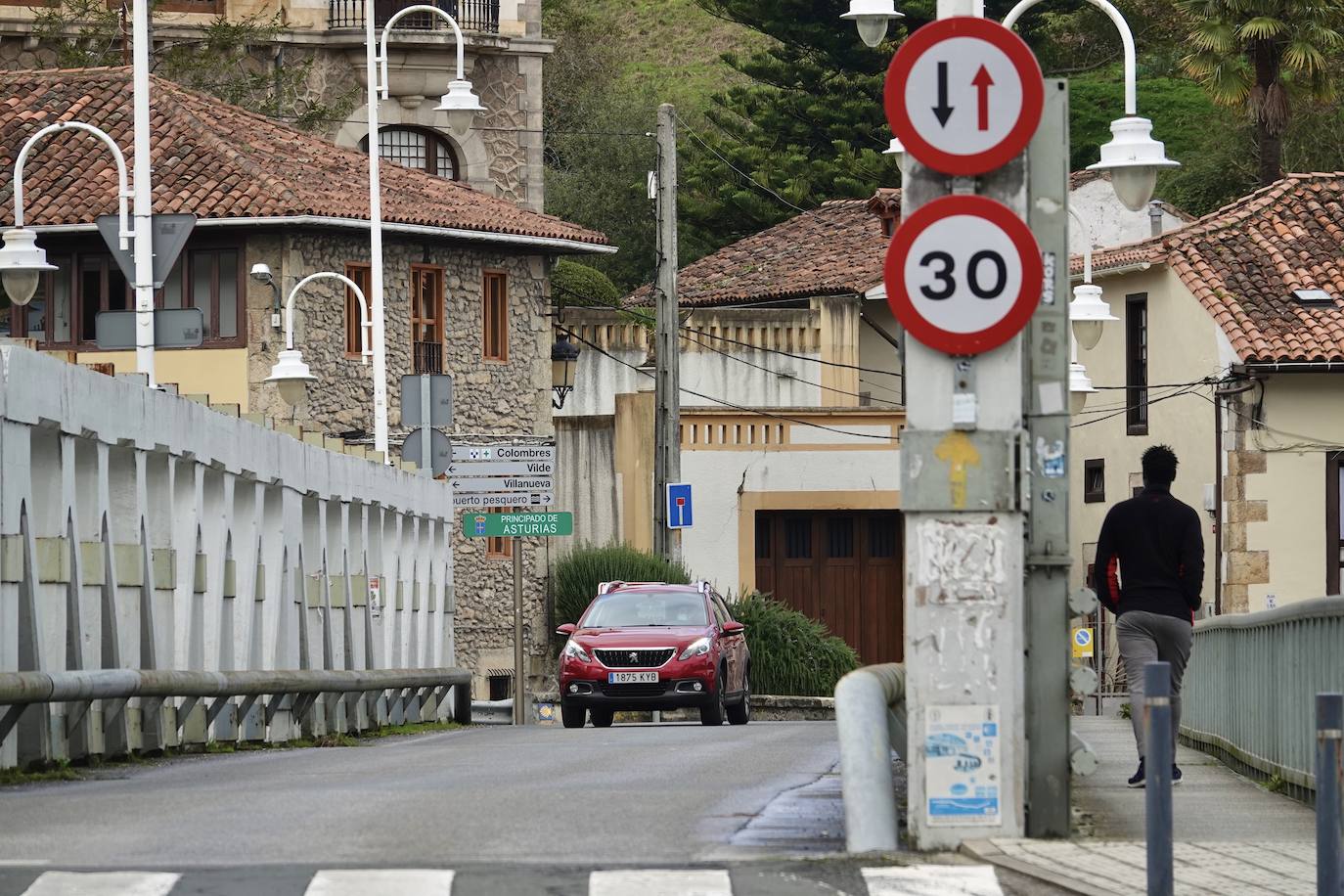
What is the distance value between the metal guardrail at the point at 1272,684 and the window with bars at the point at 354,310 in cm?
2775

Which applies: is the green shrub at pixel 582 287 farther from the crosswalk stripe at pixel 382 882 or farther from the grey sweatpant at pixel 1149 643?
the crosswalk stripe at pixel 382 882

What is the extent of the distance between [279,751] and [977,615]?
→ 33.6 ft

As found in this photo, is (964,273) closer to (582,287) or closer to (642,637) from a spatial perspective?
(642,637)

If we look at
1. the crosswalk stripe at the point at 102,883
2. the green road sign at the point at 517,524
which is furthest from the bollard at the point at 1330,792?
the green road sign at the point at 517,524

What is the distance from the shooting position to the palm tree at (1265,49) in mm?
49219

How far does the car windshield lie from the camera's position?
28984 millimetres

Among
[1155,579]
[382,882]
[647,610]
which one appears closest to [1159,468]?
[1155,579]

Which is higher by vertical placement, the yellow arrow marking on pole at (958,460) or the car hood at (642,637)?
the yellow arrow marking on pole at (958,460)

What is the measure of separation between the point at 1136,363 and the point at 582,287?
14.9 meters

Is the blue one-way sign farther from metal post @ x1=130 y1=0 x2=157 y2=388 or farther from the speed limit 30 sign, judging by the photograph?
the speed limit 30 sign

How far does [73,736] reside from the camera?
16312 mm

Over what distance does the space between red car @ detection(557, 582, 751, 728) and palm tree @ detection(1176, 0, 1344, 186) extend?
23583mm

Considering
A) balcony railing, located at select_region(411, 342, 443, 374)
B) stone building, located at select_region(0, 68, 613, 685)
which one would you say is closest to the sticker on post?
stone building, located at select_region(0, 68, 613, 685)

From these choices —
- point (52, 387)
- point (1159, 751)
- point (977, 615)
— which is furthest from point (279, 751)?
point (1159, 751)
